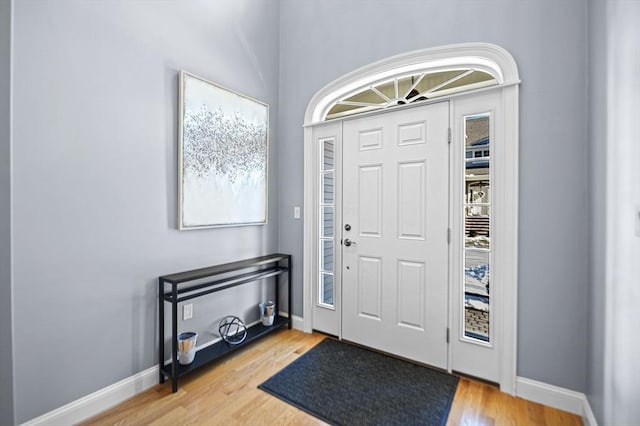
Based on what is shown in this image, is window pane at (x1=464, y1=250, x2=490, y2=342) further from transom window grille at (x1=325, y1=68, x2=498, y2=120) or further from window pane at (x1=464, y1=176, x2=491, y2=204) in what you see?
transom window grille at (x1=325, y1=68, x2=498, y2=120)

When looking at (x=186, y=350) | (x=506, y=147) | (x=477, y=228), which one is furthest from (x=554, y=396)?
(x=186, y=350)

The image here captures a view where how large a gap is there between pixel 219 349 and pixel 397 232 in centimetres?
174

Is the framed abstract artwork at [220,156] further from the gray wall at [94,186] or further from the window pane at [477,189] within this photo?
the window pane at [477,189]

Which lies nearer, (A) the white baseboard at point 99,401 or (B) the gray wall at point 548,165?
(A) the white baseboard at point 99,401

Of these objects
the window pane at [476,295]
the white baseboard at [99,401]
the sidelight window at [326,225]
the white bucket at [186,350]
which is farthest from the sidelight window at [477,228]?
the white baseboard at [99,401]

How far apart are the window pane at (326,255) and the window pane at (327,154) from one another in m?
0.73

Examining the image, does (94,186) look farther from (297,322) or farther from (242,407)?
(297,322)

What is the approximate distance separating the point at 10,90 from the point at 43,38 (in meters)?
0.35

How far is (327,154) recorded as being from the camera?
2.92 metres

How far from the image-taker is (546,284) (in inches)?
73.7

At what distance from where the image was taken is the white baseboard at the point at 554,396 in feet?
5.76

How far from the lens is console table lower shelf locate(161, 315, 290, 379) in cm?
207

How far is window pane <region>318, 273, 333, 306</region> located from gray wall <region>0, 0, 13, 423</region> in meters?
2.15

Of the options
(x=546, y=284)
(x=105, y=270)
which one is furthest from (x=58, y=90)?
(x=546, y=284)
